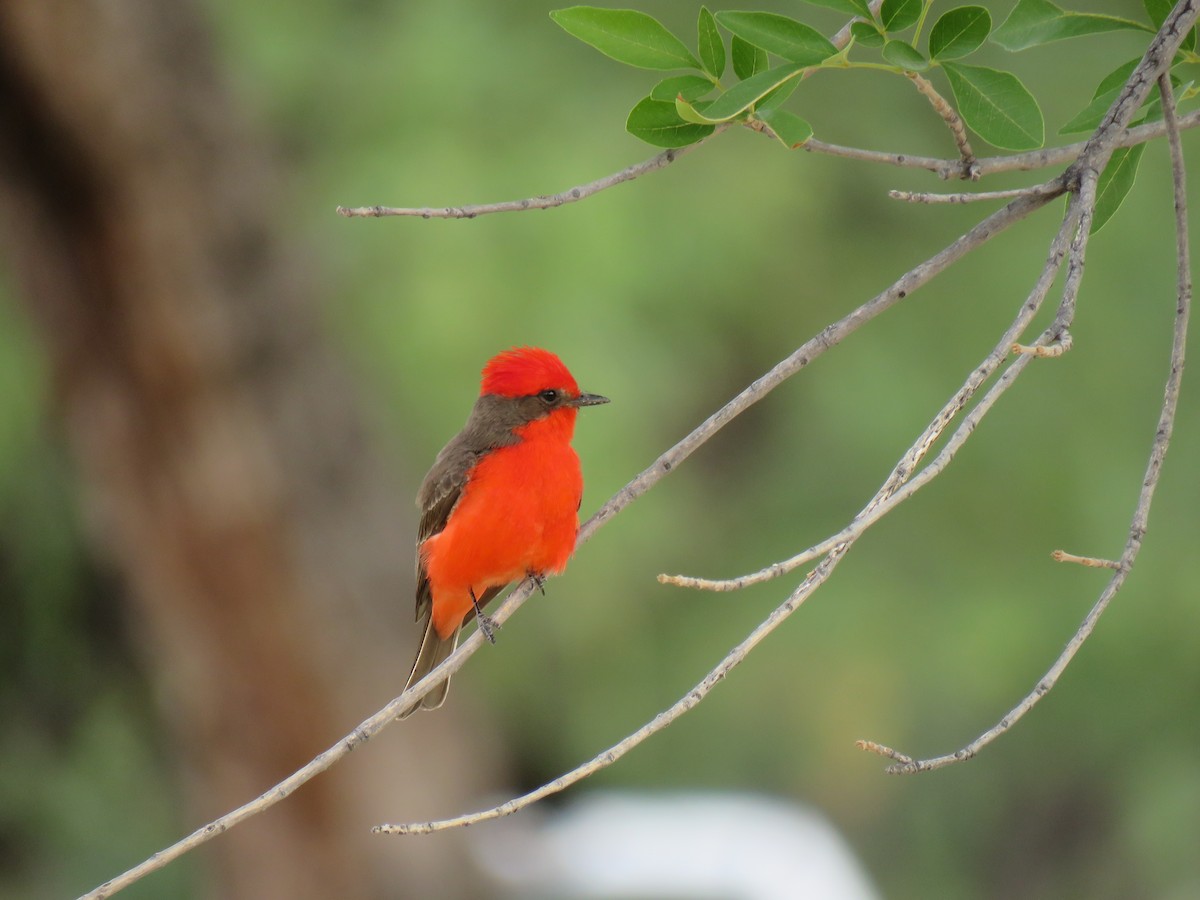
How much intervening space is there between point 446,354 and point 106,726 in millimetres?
4227

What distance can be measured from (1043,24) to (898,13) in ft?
1.01

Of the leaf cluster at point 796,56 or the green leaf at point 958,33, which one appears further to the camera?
the green leaf at point 958,33

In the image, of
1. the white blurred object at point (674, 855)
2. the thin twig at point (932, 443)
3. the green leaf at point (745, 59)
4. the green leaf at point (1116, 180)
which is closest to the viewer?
the thin twig at point (932, 443)

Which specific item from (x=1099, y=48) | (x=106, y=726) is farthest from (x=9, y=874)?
(x=1099, y=48)

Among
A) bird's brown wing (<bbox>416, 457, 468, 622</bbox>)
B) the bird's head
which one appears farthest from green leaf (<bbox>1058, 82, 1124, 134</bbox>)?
bird's brown wing (<bbox>416, 457, 468, 622</bbox>)

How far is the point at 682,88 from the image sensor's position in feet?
7.30

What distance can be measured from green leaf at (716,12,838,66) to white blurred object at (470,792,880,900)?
14.8 feet

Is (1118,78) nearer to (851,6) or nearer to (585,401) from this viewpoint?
(851,6)

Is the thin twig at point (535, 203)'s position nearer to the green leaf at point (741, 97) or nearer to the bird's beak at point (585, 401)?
the green leaf at point (741, 97)

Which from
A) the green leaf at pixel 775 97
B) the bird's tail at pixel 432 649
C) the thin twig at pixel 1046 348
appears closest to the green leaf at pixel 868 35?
the green leaf at pixel 775 97

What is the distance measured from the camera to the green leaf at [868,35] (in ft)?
6.77

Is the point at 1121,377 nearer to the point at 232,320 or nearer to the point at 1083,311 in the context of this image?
the point at 1083,311

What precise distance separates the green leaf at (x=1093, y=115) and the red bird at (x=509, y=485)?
132 cm

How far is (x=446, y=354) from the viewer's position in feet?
26.5
